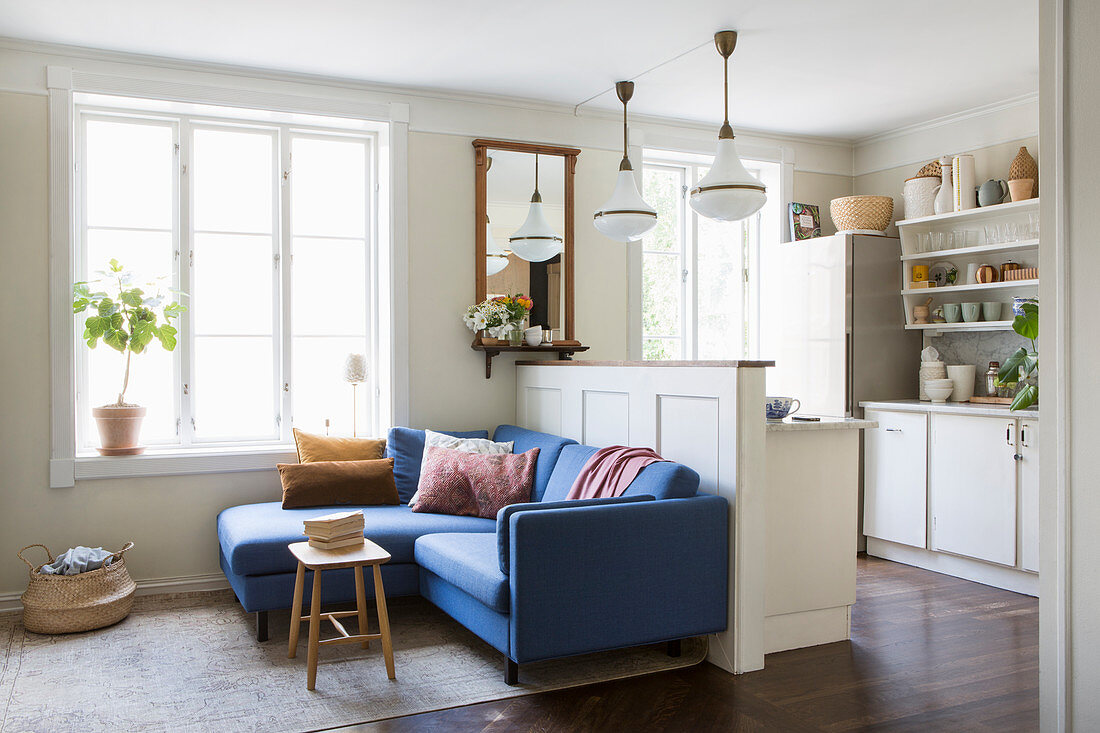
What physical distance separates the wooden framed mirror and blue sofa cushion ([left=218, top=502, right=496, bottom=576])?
122 cm

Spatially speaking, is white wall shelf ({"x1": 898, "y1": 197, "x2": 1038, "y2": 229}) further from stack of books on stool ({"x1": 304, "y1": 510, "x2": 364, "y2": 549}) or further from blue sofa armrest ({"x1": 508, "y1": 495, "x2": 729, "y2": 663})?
stack of books on stool ({"x1": 304, "y1": 510, "x2": 364, "y2": 549})

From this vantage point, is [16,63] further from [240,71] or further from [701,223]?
[701,223]

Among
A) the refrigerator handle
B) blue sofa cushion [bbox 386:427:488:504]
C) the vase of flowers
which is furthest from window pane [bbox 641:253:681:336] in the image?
blue sofa cushion [bbox 386:427:488:504]

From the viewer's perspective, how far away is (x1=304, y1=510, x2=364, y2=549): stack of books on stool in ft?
11.0

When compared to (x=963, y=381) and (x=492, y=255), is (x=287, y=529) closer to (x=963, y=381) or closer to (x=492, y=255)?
(x=492, y=255)

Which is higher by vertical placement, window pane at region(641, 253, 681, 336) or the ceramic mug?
window pane at region(641, 253, 681, 336)

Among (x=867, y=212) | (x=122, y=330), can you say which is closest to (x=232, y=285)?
(x=122, y=330)

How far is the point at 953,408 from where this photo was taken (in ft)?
15.8

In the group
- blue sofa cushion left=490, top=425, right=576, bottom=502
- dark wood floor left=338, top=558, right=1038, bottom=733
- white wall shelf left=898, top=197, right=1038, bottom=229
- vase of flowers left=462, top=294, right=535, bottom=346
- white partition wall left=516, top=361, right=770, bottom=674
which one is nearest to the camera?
dark wood floor left=338, top=558, right=1038, bottom=733

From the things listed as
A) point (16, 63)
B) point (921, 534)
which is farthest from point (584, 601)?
point (16, 63)

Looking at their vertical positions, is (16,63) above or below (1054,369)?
above

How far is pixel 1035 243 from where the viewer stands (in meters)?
4.71

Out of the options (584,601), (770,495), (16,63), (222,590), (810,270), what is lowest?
(222,590)

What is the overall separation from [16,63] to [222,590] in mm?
2745
